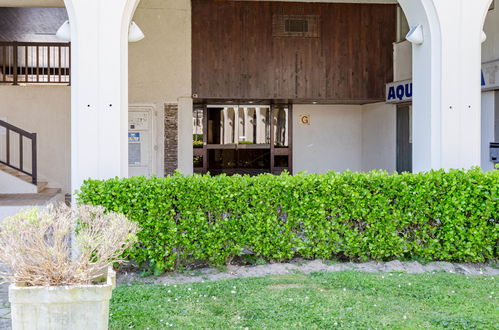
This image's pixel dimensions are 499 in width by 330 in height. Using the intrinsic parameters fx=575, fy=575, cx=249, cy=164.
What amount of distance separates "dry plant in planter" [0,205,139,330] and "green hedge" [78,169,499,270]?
7.68 feet

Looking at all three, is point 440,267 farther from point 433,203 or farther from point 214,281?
point 214,281

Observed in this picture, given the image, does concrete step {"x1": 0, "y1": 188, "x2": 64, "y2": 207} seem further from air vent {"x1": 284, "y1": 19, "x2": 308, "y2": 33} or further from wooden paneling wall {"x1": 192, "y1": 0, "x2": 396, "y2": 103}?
air vent {"x1": 284, "y1": 19, "x2": 308, "y2": 33}

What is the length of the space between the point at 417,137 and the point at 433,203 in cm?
156

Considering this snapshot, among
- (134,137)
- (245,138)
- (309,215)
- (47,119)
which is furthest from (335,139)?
(309,215)

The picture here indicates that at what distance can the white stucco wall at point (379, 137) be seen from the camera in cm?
1434

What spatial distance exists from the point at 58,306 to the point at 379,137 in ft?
40.8

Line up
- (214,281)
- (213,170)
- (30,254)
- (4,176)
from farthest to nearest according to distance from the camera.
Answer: (213,170)
(4,176)
(214,281)
(30,254)

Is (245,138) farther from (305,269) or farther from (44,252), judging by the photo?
(44,252)

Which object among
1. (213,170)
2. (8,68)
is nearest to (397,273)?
(213,170)

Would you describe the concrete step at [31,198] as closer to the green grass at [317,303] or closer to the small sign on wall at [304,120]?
the green grass at [317,303]

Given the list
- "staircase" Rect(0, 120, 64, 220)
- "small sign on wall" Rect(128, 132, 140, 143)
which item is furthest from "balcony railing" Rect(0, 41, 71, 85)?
"small sign on wall" Rect(128, 132, 140, 143)

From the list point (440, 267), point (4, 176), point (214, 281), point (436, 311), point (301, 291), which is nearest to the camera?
point (436, 311)

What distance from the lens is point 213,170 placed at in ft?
48.7

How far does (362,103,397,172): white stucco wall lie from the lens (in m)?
14.3
